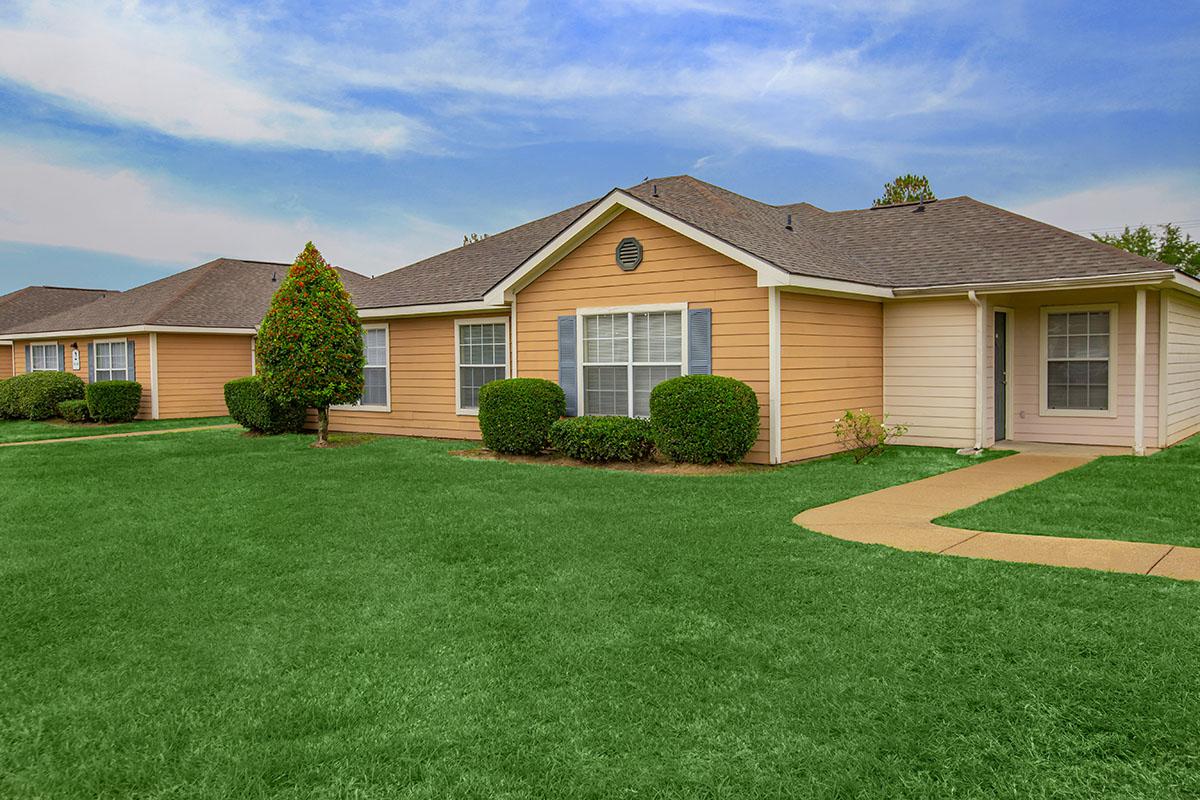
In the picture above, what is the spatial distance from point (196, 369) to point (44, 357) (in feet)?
26.3

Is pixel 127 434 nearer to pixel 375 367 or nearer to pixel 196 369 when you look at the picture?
pixel 196 369

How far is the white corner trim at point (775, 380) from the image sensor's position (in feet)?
37.3

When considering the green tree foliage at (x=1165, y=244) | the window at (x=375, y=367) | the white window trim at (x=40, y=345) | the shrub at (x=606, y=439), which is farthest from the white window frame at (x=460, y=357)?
the green tree foliage at (x=1165, y=244)

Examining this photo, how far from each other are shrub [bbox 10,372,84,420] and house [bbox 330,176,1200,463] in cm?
1464

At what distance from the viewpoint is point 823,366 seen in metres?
12.4

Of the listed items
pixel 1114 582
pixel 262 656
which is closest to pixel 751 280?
pixel 1114 582

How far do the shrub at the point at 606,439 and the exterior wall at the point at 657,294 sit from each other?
1.47 m

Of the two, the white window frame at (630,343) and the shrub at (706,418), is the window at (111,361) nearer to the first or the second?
the white window frame at (630,343)

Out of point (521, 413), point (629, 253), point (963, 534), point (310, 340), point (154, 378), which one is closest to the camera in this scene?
point (963, 534)

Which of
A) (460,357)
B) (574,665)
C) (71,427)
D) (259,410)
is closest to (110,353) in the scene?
(71,427)

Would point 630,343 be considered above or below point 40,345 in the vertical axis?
below

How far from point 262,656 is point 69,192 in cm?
2344

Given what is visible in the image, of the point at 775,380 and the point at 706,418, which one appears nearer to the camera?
the point at 706,418

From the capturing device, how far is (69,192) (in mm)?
22719
